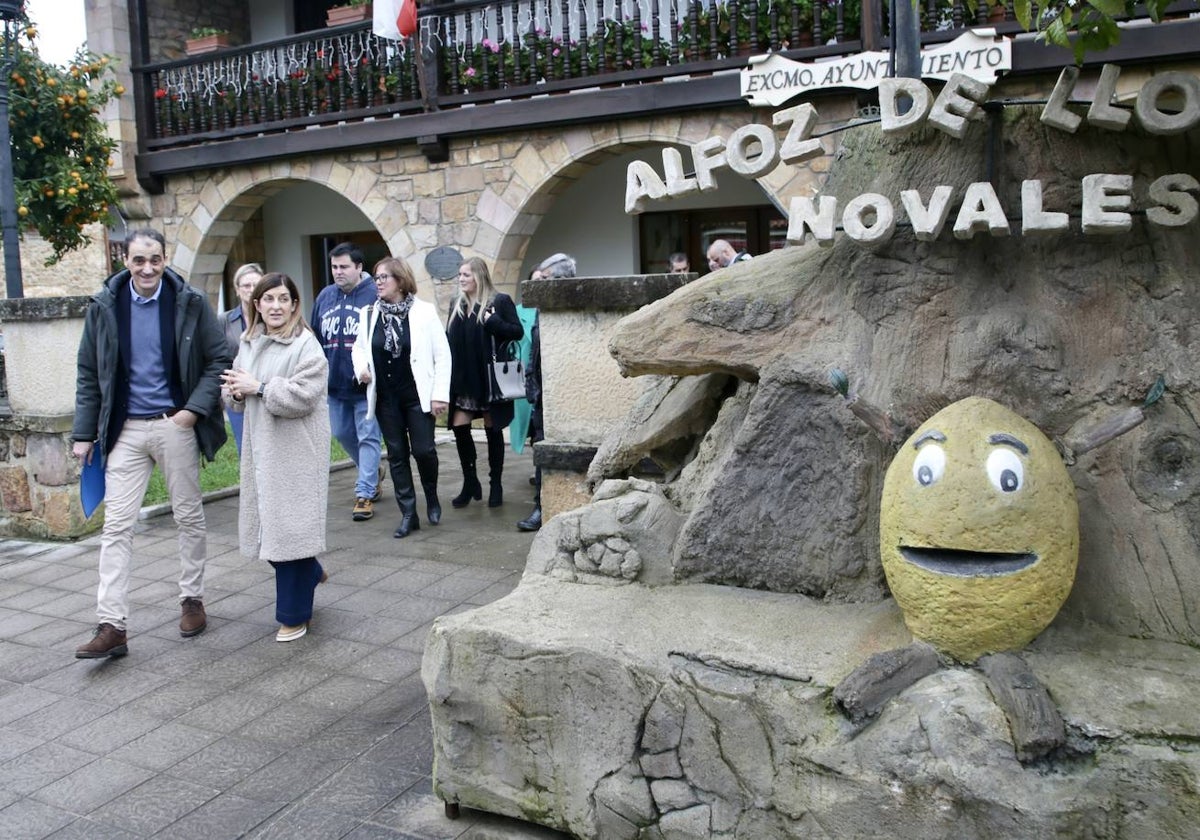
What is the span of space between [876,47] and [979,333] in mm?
6383

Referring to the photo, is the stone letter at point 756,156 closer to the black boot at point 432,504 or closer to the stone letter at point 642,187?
the stone letter at point 642,187

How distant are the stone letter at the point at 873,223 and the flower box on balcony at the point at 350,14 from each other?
32.0ft

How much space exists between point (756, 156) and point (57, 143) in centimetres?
812

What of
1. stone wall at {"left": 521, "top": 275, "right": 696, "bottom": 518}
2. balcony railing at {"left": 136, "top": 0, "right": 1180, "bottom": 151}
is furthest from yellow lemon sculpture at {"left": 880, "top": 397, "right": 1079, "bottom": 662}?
A: balcony railing at {"left": 136, "top": 0, "right": 1180, "bottom": 151}

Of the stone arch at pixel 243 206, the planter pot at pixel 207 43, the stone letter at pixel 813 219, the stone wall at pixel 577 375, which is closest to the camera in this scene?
the stone letter at pixel 813 219

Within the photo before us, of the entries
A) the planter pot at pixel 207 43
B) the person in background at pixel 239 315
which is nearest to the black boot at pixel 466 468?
the person in background at pixel 239 315

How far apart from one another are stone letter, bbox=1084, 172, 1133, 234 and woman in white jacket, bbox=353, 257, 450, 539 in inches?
164

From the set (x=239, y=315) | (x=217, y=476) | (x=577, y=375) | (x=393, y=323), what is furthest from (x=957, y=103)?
(x=217, y=476)

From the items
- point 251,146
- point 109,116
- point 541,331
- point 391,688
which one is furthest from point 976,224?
point 109,116

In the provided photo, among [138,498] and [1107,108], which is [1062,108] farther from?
[138,498]

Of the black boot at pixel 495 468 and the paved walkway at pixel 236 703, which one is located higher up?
the black boot at pixel 495 468

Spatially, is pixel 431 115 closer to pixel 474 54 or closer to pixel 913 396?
pixel 474 54

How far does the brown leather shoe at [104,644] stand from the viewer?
168 inches

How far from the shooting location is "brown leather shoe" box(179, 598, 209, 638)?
4.67 meters
